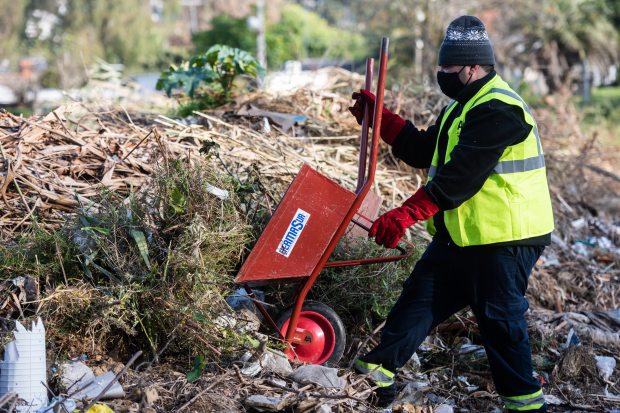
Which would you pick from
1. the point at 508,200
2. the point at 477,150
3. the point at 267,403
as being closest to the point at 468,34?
the point at 477,150

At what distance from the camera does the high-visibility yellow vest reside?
254cm

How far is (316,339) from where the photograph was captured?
3053 millimetres

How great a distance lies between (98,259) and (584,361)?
3.06 meters

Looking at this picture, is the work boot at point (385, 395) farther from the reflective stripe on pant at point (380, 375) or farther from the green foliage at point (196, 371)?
the green foliage at point (196, 371)

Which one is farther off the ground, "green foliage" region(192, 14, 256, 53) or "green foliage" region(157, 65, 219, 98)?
"green foliage" region(192, 14, 256, 53)

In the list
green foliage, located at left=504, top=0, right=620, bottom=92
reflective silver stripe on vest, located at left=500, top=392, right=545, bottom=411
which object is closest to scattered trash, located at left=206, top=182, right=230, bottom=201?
reflective silver stripe on vest, located at left=500, top=392, right=545, bottom=411

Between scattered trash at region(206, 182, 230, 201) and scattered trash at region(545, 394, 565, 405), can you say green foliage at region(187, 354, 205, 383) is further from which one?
scattered trash at region(545, 394, 565, 405)

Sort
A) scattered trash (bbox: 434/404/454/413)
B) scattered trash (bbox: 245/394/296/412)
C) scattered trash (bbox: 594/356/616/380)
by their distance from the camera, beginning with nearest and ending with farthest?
scattered trash (bbox: 245/394/296/412)
scattered trash (bbox: 434/404/454/413)
scattered trash (bbox: 594/356/616/380)

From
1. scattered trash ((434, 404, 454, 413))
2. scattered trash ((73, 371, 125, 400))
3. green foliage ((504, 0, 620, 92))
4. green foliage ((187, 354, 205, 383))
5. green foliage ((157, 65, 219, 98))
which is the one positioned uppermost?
green foliage ((504, 0, 620, 92))

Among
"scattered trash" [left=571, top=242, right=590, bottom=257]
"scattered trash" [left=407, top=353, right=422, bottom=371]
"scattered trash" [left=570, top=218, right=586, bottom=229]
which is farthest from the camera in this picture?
"scattered trash" [left=570, top=218, right=586, bottom=229]

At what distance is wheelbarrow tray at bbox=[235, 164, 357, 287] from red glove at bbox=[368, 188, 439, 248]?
10.3 inches

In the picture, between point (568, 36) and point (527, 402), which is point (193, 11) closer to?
point (568, 36)

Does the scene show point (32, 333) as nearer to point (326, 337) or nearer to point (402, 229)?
point (326, 337)

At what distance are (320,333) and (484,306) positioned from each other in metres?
0.96
